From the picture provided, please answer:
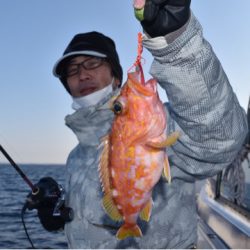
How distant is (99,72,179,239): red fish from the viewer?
2.25m

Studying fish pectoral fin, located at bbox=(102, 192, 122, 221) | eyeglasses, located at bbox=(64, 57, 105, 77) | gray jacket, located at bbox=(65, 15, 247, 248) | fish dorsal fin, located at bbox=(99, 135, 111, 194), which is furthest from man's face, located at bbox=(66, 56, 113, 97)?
fish pectoral fin, located at bbox=(102, 192, 122, 221)

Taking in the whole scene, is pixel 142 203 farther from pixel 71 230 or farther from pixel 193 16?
pixel 71 230

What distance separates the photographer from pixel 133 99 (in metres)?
2.25

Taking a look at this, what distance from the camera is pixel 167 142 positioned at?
83.4 inches

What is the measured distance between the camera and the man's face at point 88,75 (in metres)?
4.14

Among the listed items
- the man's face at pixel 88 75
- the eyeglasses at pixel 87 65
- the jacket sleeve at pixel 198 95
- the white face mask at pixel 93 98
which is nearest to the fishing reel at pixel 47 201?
the white face mask at pixel 93 98

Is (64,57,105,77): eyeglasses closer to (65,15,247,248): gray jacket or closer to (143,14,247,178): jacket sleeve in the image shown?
(65,15,247,248): gray jacket

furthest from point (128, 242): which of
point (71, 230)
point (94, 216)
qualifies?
point (71, 230)

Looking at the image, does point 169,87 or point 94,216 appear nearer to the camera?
point 169,87

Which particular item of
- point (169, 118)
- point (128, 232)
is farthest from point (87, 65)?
point (128, 232)

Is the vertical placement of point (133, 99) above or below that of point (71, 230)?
above

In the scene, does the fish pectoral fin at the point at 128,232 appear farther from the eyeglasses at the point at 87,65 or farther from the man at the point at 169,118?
the eyeglasses at the point at 87,65

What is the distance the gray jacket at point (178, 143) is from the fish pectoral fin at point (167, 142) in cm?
37

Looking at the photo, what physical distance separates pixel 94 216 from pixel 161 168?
1.46 metres
